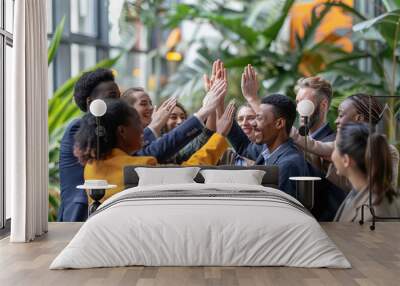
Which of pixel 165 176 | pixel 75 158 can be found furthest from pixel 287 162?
pixel 75 158

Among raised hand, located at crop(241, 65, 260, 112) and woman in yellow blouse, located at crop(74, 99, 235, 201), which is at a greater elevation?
raised hand, located at crop(241, 65, 260, 112)

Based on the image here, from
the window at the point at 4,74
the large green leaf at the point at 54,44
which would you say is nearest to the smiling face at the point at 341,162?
the large green leaf at the point at 54,44

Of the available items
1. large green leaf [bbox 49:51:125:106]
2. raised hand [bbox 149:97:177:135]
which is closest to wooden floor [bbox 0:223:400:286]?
raised hand [bbox 149:97:177:135]

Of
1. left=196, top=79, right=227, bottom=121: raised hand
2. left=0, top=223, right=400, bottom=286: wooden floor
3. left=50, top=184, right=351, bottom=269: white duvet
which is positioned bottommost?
left=0, top=223, right=400, bottom=286: wooden floor

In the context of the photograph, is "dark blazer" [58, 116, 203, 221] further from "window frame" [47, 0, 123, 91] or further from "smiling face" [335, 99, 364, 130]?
"smiling face" [335, 99, 364, 130]

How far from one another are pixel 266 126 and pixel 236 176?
2.61ft

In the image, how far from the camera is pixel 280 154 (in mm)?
7777

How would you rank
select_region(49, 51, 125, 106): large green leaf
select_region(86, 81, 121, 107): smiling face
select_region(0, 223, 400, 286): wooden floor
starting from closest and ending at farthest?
1. select_region(0, 223, 400, 286): wooden floor
2. select_region(86, 81, 121, 107): smiling face
3. select_region(49, 51, 125, 106): large green leaf

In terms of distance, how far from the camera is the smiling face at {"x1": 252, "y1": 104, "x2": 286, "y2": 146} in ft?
25.5

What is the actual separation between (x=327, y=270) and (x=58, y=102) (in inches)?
171

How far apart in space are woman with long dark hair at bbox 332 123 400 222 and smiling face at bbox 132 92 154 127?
210cm

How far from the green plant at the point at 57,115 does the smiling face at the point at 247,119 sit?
1.59m

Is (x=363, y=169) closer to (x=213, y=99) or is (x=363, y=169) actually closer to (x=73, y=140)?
(x=213, y=99)

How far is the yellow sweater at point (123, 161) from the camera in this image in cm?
773
